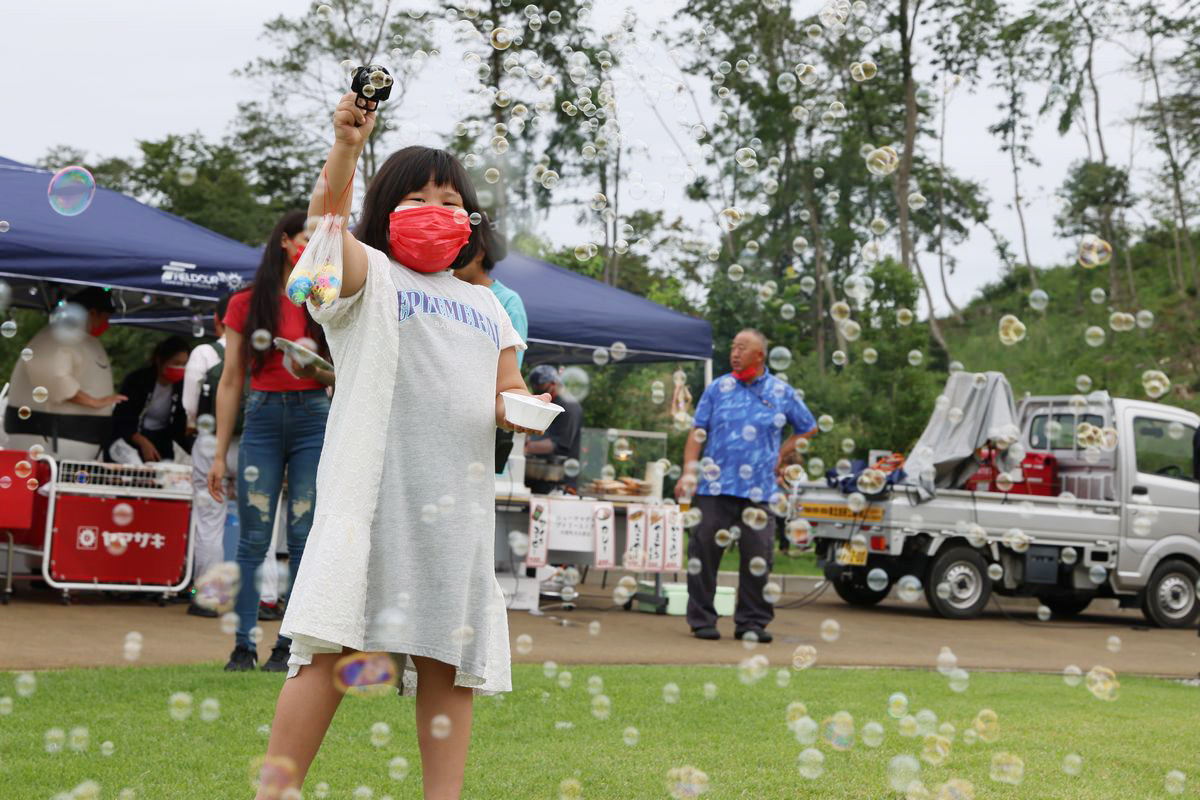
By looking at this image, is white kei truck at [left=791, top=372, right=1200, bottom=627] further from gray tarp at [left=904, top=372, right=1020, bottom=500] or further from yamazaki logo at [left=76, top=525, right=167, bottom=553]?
yamazaki logo at [left=76, top=525, right=167, bottom=553]

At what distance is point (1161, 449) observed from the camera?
1252cm

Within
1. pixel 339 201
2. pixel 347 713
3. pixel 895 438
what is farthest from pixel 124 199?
pixel 895 438

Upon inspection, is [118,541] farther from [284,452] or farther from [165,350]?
[284,452]

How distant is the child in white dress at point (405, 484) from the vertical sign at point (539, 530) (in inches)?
261

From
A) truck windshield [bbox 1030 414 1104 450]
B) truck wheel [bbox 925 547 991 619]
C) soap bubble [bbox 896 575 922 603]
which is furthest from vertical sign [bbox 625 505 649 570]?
truck windshield [bbox 1030 414 1104 450]

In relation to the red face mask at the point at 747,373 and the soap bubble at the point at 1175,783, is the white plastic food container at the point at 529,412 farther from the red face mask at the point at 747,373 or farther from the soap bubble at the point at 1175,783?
the red face mask at the point at 747,373

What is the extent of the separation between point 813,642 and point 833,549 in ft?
10.4

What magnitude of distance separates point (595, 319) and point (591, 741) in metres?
6.14

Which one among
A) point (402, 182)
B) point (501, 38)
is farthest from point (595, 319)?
point (402, 182)

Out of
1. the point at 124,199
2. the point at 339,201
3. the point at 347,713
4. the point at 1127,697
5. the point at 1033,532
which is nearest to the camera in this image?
the point at 339,201

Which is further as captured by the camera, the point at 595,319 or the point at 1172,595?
the point at 1172,595

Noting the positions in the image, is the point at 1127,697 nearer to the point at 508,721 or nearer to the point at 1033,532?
the point at 508,721

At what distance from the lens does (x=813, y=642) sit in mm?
8859

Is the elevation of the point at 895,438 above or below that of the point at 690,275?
below
